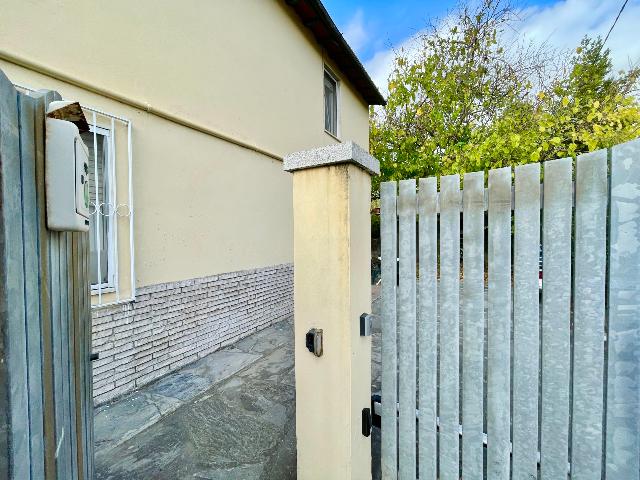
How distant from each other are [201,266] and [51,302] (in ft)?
9.71

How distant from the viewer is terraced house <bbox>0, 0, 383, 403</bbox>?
284cm

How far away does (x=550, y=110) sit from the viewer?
509 centimetres

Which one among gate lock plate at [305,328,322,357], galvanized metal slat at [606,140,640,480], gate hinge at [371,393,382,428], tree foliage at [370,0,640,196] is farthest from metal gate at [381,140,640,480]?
tree foliage at [370,0,640,196]

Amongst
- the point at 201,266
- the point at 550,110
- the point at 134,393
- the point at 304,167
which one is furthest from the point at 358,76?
the point at 134,393

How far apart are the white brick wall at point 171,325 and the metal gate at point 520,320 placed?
2.77 m

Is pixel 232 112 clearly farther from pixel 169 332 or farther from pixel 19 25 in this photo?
pixel 169 332

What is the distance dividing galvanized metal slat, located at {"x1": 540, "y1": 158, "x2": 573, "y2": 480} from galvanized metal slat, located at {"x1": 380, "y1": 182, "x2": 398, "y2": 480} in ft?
2.35

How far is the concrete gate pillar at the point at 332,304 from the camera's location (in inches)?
66.3

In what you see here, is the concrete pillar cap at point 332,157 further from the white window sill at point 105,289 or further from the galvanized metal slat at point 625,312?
the white window sill at point 105,289

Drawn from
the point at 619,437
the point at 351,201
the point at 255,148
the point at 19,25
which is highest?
the point at 19,25

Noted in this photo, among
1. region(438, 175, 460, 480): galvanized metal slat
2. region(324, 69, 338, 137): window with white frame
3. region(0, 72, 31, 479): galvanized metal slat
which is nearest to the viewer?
region(0, 72, 31, 479): galvanized metal slat

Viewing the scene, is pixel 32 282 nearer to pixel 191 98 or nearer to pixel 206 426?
pixel 206 426

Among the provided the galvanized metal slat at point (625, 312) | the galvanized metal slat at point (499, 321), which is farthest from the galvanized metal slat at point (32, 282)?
the galvanized metal slat at point (625, 312)

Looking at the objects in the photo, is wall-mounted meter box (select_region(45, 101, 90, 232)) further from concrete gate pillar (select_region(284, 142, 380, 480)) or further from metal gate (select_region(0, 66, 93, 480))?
concrete gate pillar (select_region(284, 142, 380, 480))
